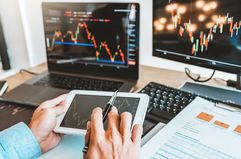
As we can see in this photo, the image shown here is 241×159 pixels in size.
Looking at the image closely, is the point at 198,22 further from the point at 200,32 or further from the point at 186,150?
the point at 186,150

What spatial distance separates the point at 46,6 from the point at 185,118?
698mm

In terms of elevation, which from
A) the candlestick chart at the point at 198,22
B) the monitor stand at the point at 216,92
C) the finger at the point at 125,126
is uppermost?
the candlestick chart at the point at 198,22

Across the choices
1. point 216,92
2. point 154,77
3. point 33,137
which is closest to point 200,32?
point 216,92

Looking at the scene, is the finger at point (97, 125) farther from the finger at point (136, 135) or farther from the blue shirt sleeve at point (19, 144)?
the blue shirt sleeve at point (19, 144)

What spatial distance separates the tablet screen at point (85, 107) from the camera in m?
0.68

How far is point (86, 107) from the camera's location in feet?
2.40

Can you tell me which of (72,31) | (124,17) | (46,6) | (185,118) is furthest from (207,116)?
(46,6)

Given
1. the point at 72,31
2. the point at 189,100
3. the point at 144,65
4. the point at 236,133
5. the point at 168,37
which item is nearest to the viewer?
the point at 236,133

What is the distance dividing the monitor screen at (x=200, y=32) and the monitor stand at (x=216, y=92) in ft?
0.30

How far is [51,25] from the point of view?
109cm

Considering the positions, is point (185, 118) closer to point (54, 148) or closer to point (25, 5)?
point (54, 148)

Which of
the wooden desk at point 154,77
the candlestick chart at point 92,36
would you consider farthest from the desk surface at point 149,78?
the candlestick chart at point 92,36

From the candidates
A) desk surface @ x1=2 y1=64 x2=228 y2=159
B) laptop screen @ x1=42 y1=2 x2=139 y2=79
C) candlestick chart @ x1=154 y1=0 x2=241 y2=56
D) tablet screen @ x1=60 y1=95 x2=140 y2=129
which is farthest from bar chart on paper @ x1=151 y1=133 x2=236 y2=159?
laptop screen @ x1=42 y1=2 x2=139 y2=79

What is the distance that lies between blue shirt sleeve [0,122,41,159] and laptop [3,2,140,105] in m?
0.25
